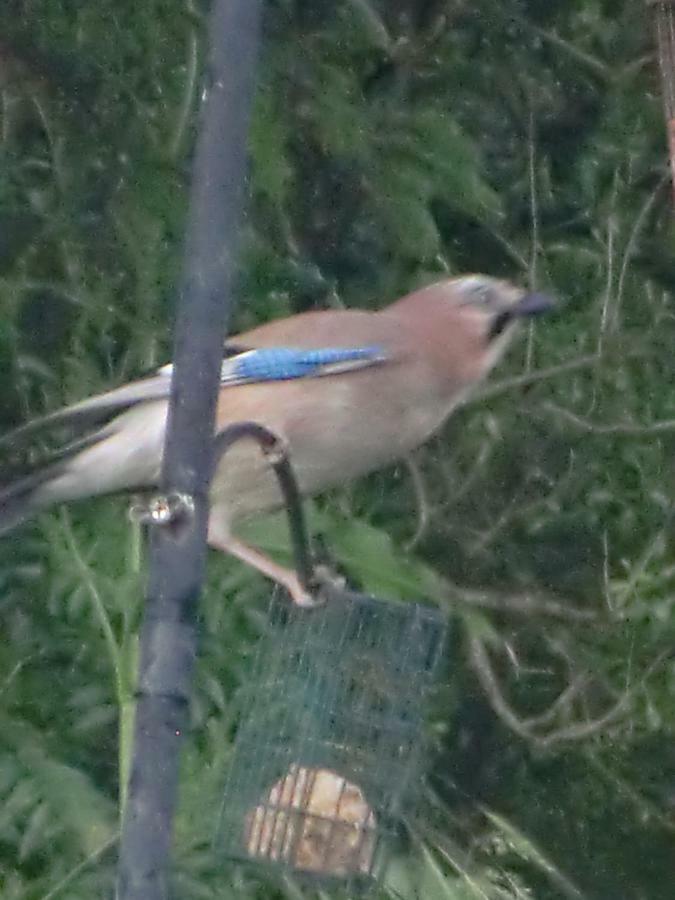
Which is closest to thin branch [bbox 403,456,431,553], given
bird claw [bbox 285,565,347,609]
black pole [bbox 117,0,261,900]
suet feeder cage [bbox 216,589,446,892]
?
suet feeder cage [bbox 216,589,446,892]

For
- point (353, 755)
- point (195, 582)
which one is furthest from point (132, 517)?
point (353, 755)

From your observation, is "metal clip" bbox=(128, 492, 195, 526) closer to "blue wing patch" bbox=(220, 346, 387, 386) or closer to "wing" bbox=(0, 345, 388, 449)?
"wing" bbox=(0, 345, 388, 449)

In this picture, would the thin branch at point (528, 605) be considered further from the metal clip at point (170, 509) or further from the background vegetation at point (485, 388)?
the metal clip at point (170, 509)

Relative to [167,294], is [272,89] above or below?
above

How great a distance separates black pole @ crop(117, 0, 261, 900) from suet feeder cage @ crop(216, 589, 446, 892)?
1004 mm

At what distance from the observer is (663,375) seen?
14.9ft

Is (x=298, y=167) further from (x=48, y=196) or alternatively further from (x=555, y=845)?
(x=555, y=845)

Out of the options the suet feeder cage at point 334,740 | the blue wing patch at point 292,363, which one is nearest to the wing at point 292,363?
the blue wing patch at point 292,363

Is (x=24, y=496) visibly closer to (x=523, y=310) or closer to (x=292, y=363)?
(x=292, y=363)

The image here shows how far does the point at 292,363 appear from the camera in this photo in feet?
10.8

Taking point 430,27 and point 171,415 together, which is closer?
point 171,415

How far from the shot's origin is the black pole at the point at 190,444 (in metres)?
1.79

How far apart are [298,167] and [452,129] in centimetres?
35

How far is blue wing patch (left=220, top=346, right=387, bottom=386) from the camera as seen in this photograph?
3.29 m
